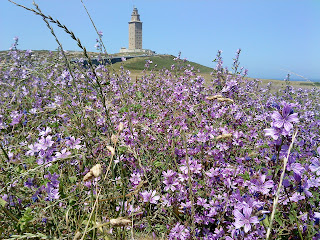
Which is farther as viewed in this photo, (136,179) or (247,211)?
(136,179)

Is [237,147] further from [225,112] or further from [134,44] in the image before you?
[134,44]

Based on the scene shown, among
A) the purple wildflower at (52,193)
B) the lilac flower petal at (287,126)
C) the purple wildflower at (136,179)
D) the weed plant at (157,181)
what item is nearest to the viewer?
the lilac flower petal at (287,126)

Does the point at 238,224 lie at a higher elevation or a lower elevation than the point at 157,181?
higher

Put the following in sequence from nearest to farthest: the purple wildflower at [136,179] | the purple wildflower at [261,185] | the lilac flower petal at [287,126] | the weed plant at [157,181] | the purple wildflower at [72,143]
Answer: the lilac flower petal at [287,126] → the weed plant at [157,181] → the purple wildflower at [261,185] → the purple wildflower at [72,143] → the purple wildflower at [136,179]

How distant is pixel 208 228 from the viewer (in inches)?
91.7

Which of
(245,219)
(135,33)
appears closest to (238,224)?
(245,219)

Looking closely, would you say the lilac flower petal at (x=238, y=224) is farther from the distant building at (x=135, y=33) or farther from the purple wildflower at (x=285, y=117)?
the distant building at (x=135, y=33)

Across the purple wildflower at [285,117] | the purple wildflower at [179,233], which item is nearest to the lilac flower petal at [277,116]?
the purple wildflower at [285,117]

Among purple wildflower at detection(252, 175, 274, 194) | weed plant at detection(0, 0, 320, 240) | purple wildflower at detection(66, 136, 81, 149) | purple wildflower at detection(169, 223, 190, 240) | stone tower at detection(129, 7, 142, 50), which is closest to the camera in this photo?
weed plant at detection(0, 0, 320, 240)

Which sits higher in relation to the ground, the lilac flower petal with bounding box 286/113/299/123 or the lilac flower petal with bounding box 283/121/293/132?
the lilac flower petal with bounding box 286/113/299/123

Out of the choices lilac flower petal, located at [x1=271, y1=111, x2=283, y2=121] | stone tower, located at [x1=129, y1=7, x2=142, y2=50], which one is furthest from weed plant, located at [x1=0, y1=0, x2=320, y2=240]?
stone tower, located at [x1=129, y1=7, x2=142, y2=50]

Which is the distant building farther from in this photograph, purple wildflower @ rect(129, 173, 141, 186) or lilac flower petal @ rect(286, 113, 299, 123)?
lilac flower petal @ rect(286, 113, 299, 123)

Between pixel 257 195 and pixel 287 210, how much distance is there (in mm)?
384

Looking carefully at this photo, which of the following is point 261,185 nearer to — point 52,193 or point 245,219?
point 245,219
